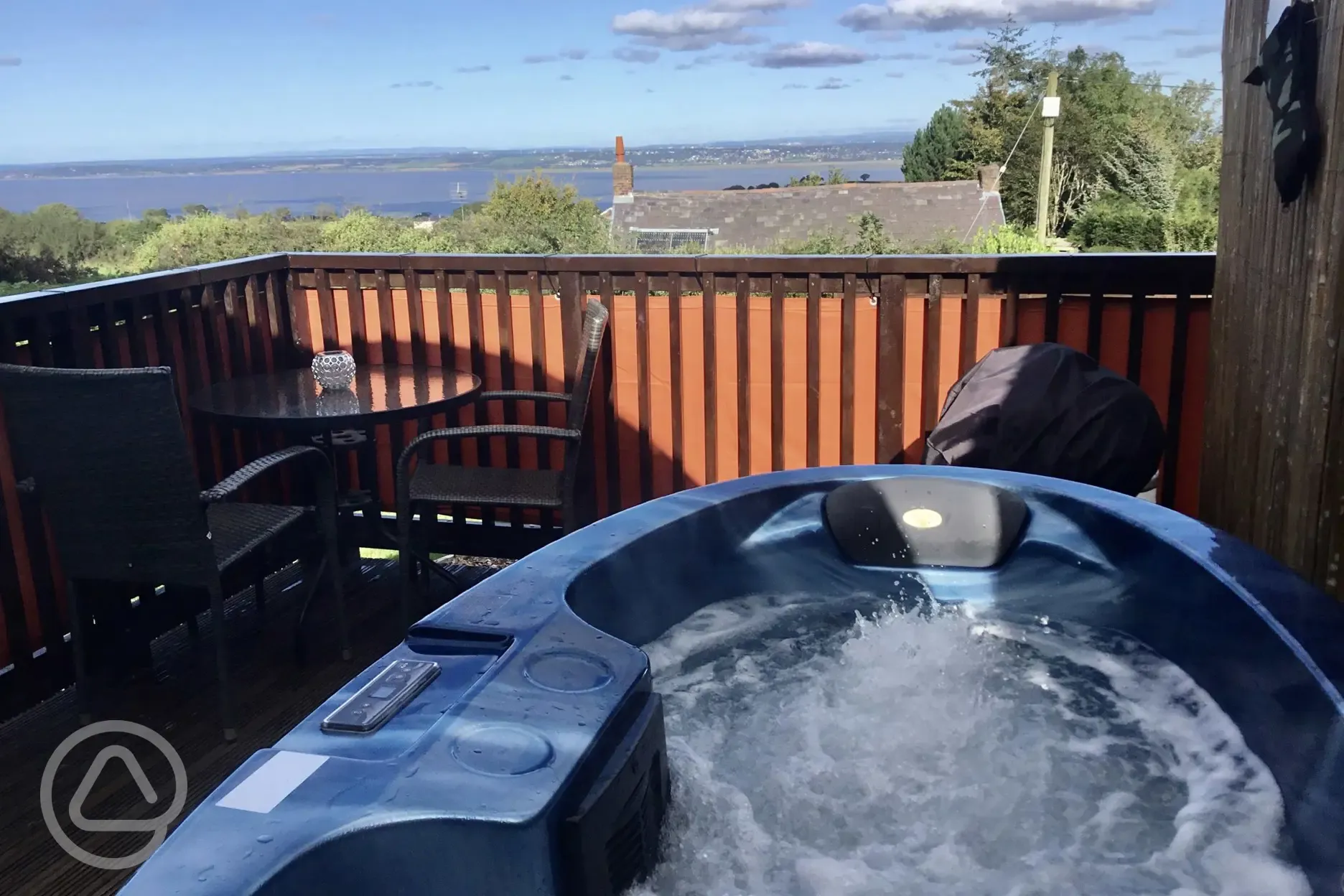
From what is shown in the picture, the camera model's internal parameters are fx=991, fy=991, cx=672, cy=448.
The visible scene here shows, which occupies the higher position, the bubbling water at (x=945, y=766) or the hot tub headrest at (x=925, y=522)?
the hot tub headrest at (x=925, y=522)

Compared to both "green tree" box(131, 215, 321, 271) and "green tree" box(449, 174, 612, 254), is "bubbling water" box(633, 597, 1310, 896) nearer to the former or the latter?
"green tree" box(131, 215, 321, 271)

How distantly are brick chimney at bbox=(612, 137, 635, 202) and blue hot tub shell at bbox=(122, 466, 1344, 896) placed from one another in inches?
1264

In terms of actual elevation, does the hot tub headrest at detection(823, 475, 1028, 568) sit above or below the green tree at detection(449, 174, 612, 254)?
below

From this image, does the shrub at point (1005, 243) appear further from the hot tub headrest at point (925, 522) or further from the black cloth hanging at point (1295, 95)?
the hot tub headrest at point (925, 522)

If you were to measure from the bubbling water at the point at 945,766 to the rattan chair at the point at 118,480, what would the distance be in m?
1.10

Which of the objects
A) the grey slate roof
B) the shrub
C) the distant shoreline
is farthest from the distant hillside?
the shrub

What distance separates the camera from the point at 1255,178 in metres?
2.37

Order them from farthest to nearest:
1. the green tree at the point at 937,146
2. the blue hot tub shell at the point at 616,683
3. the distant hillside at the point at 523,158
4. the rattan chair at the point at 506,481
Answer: the distant hillside at the point at 523,158, the green tree at the point at 937,146, the rattan chair at the point at 506,481, the blue hot tub shell at the point at 616,683

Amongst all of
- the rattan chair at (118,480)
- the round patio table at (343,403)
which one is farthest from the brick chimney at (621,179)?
the rattan chair at (118,480)

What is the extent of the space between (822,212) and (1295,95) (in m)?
29.1

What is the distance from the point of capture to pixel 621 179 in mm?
33875

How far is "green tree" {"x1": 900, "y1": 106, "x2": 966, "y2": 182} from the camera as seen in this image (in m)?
35.1

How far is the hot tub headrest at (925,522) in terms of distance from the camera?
7.30 ft

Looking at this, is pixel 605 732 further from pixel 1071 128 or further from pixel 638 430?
pixel 1071 128
